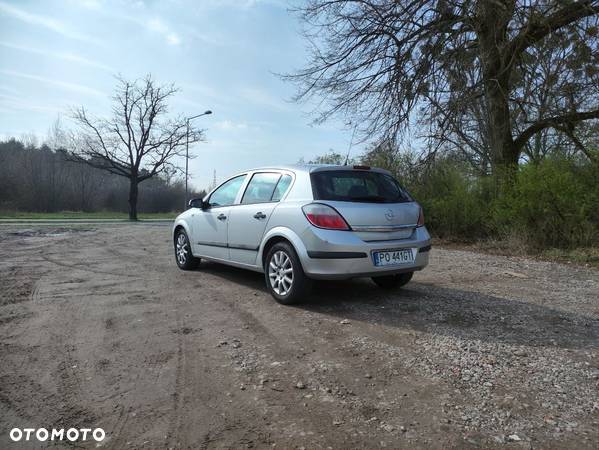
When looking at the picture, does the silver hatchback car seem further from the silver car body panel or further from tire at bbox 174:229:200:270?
tire at bbox 174:229:200:270

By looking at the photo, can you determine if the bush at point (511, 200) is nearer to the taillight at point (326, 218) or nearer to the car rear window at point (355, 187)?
the car rear window at point (355, 187)

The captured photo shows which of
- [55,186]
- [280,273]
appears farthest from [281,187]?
[55,186]

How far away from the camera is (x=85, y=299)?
4820mm

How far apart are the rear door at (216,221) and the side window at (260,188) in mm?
280

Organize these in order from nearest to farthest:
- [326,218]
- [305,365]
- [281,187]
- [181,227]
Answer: [305,365]
[326,218]
[281,187]
[181,227]

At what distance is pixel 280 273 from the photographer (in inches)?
183

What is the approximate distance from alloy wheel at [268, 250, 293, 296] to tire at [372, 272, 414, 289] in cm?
140

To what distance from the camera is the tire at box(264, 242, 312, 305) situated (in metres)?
4.39

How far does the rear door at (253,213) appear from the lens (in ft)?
16.2

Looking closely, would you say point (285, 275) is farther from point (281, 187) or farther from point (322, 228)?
point (281, 187)

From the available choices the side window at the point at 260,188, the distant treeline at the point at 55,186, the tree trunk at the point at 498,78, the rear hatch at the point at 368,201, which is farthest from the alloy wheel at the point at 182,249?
the distant treeline at the point at 55,186

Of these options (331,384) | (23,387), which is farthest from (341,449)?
(23,387)

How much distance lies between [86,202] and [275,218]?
54604 mm

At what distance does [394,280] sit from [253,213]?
78.0 inches
